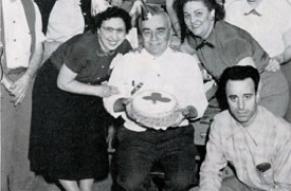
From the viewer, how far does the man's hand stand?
1.69 metres

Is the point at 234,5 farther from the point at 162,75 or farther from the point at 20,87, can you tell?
the point at 20,87

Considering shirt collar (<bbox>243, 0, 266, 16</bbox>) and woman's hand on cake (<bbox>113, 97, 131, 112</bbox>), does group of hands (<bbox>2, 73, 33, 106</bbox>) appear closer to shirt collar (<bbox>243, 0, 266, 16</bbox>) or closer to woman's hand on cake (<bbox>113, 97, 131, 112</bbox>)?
woman's hand on cake (<bbox>113, 97, 131, 112</bbox>)

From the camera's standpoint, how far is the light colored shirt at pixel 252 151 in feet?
5.12

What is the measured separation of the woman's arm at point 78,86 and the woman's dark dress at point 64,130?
1.0 inches

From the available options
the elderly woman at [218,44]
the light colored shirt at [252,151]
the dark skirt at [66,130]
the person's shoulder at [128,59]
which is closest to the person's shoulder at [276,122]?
the light colored shirt at [252,151]

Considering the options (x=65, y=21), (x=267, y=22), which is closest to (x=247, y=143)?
(x=267, y=22)

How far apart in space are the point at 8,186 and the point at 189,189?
1.90ft

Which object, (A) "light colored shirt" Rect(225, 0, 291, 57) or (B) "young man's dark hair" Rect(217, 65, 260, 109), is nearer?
(B) "young man's dark hair" Rect(217, 65, 260, 109)

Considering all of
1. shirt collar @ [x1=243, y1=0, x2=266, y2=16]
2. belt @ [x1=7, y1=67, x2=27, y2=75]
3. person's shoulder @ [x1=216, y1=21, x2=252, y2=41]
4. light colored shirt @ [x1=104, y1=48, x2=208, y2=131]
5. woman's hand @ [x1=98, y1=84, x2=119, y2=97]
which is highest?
shirt collar @ [x1=243, y1=0, x2=266, y2=16]

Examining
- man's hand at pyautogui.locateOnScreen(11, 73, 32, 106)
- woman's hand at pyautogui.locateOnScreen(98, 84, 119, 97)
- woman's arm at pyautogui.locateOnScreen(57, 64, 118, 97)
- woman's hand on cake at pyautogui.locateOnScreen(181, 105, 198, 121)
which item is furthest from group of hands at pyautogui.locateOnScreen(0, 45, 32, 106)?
woman's hand on cake at pyautogui.locateOnScreen(181, 105, 198, 121)

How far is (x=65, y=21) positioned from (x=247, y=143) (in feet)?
2.12

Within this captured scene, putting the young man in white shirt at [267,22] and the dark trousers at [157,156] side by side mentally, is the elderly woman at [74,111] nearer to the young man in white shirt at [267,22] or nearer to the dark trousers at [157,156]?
the dark trousers at [157,156]

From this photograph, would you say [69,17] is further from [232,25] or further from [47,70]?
[232,25]

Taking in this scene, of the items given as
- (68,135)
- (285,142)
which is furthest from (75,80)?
(285,142)
